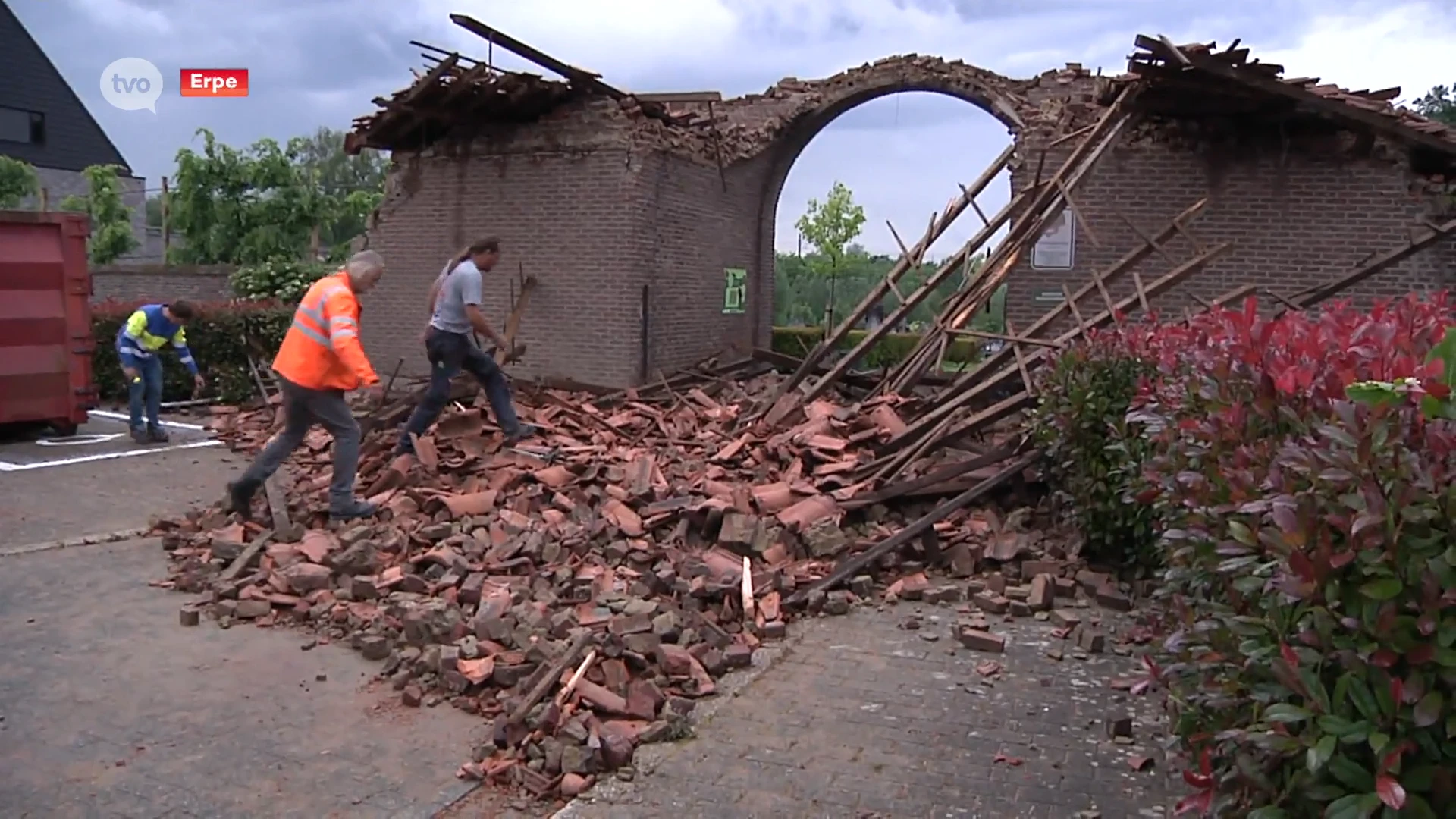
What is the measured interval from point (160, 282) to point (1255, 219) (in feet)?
77.5

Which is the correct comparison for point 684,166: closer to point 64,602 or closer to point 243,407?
point 243,407

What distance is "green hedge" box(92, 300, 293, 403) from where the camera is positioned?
47.5 feet

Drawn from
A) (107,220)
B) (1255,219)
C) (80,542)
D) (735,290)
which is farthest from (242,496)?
(107,220)

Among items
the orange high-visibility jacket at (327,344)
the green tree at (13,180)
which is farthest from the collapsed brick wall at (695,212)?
the green tree at (13,180)

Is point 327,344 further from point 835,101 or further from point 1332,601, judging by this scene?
point 835,101

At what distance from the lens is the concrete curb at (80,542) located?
7470mm

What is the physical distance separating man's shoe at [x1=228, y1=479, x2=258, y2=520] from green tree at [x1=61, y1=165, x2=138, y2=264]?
25552 millimetres

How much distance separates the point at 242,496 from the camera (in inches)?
305

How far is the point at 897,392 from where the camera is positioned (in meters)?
9.95

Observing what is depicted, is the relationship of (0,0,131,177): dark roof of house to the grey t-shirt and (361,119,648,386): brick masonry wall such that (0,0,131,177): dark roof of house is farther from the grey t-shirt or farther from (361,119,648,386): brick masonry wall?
Answer: the grey t-shirt

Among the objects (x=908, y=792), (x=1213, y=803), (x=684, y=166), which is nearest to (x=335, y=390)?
(x=908, y=792)

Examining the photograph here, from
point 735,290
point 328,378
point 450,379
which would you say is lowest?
point 450,379

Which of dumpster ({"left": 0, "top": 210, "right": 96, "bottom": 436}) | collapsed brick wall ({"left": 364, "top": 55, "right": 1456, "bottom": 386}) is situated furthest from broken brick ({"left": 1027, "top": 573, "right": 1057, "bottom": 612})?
dumpster ({"left": 0, "top": 210, "right": 96, "bottom": 436})

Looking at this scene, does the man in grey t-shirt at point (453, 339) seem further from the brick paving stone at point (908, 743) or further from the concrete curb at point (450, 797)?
the concrete curb at point (450, 797)
